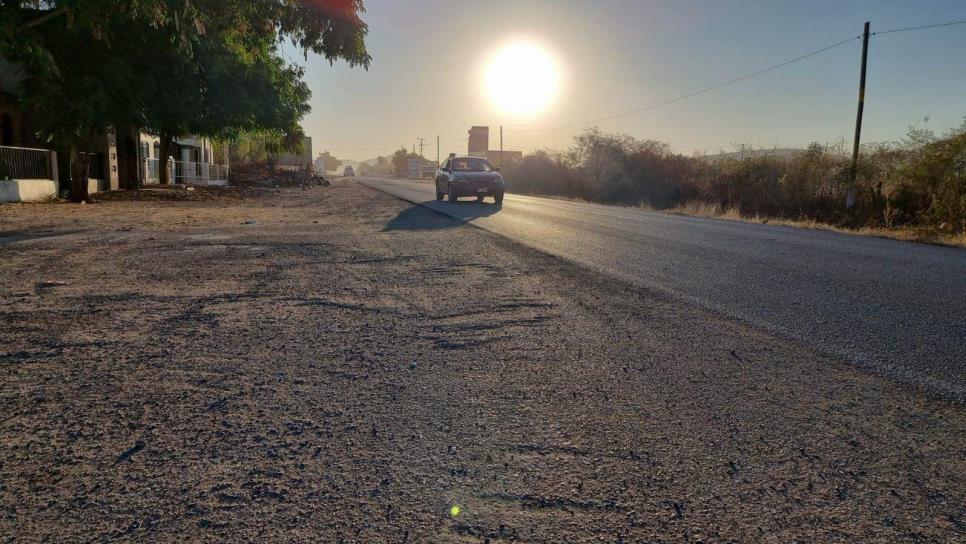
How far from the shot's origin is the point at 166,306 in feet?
16.0

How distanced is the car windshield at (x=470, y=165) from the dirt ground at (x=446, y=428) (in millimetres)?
16751

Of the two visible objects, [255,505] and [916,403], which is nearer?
[255,505]

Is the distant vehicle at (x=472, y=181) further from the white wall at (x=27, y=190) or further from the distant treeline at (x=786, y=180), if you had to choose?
the white wall at (x=27, y=190)

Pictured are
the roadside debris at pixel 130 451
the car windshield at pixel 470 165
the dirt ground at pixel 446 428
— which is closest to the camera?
the dirt ground at pixel 446 428

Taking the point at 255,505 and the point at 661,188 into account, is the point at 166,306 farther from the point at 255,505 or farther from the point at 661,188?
the point at 661,188

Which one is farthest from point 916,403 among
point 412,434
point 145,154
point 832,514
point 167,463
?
point 145,154

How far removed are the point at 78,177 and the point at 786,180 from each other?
27.7 metres

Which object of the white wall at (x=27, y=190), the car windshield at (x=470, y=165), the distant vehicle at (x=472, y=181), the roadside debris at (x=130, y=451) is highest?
the car windshield at (x=470, y=165)

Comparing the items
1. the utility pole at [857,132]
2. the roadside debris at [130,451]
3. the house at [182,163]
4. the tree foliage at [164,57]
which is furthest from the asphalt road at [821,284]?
the house at [182,163]

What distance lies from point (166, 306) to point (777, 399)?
4.48 metres

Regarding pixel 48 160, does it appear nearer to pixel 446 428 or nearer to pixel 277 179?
pixel 446 428

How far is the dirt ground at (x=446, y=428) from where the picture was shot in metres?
1.90

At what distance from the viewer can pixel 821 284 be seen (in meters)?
6.25

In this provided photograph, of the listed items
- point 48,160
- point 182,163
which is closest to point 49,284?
point 48,160
